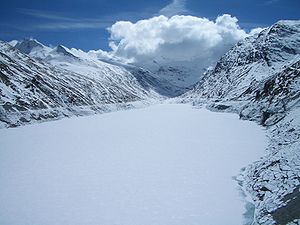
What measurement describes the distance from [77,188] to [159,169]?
32.8 ft

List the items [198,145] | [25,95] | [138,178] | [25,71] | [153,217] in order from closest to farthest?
[153,217] < [138,178] < [198,145] < [25,95] < [25,71]

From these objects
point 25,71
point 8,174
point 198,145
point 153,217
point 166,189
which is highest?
point 25,71

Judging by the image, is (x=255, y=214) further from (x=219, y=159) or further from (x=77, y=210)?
(x=219, y=159)

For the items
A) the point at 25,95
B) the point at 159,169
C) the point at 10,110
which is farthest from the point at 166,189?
the point at 25,95

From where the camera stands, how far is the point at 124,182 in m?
29.8

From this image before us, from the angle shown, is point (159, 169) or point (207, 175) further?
point (159, 169)

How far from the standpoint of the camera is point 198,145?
1962 inches

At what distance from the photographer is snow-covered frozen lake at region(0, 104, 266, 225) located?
74.3ft

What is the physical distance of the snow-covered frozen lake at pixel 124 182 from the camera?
74.3 ft

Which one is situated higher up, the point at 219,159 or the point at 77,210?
the point at 219,159

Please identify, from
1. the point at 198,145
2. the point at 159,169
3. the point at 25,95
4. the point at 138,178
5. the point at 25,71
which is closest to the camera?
the point at 138,178

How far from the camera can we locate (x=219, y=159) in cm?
3903

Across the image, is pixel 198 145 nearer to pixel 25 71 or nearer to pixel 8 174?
pixel 8 174

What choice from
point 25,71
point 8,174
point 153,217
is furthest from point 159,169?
point 25,71
